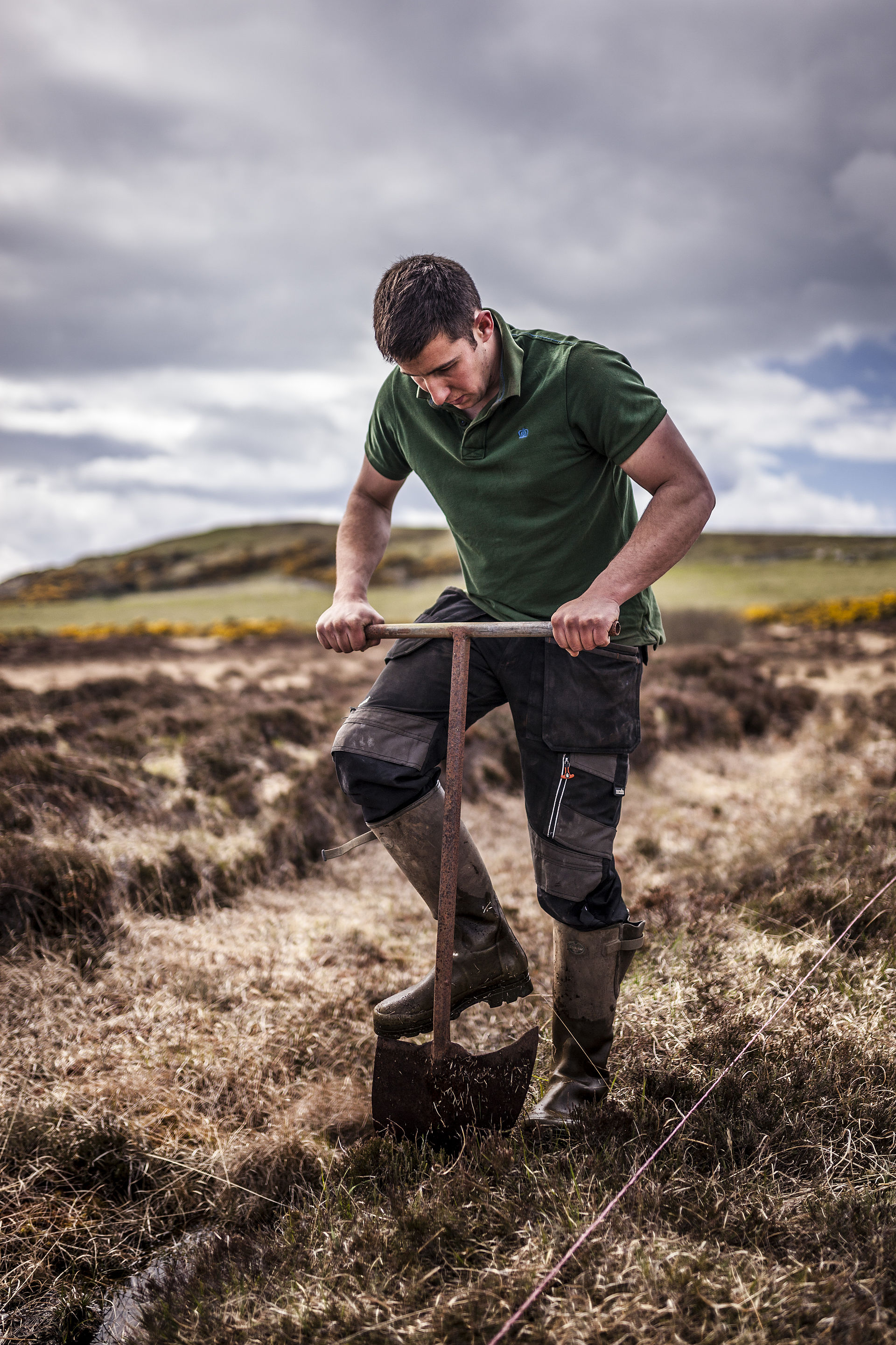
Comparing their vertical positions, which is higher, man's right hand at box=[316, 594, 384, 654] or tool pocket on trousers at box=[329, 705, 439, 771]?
man's right hand at box=[316, 594, 384, 654]

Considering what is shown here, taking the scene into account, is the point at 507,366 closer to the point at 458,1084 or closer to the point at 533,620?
the point at 533,620

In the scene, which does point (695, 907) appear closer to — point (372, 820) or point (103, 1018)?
point (372, 820)

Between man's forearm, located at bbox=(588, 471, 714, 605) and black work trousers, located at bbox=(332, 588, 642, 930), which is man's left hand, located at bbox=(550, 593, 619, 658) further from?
black work trousers, located at bbox=(332, 588, 642, 930)

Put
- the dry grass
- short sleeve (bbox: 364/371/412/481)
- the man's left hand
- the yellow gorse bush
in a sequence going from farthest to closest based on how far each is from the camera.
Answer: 1. the yellow gorse bush
2. short sleeve (bbox: 364/371/412/481)
3. the man's left hand
4. the dry grass

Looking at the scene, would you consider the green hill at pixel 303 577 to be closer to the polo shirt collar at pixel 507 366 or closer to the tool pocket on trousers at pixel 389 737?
the tool pocket on trousers at pixel 389 737

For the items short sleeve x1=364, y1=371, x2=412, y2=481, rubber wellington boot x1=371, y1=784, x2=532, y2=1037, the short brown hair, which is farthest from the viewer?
short sleeve x1=364, y1=371, x2=412, y2=481

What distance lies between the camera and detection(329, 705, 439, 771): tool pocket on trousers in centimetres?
277

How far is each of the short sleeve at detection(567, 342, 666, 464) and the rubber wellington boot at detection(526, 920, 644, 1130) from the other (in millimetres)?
1565

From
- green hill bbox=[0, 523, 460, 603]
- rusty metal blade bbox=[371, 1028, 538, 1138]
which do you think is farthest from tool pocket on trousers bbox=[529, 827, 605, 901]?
green hill bbox=[0, 523, 460, 603]

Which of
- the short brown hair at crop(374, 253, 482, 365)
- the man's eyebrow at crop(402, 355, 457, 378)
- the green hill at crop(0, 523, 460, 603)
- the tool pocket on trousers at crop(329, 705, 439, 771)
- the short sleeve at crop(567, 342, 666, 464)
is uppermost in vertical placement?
the green hill at crop(0, 523, 460, 603)

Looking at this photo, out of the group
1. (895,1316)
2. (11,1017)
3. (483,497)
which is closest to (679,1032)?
(895,1316)

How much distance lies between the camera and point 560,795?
8.92 feet

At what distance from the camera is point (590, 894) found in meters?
2.79

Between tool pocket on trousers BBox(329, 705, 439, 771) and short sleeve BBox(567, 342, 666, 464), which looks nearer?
short sleeve BBox(567, 342, 666, 464)
